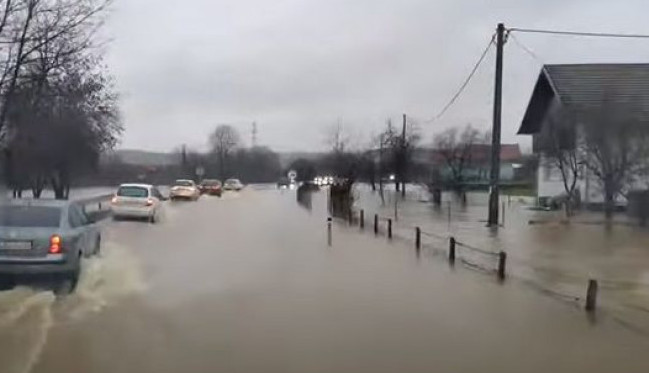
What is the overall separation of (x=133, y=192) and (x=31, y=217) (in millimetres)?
22195

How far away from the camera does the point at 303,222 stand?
119 ft

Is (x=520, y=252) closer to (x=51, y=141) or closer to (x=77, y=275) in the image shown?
(x=77, y=275)

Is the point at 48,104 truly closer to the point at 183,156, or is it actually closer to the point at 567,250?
the point at 567,250

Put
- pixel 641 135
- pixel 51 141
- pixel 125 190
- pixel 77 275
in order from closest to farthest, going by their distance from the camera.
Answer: pixel 77 275
pixel 51 141
pixel 641 135
pixel 125 190

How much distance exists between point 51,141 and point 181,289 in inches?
690

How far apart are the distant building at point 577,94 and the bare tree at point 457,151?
784 cm

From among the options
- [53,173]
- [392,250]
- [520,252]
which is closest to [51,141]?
[53,173]

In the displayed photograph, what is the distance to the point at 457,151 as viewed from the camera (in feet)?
235

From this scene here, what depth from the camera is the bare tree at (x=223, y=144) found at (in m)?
134

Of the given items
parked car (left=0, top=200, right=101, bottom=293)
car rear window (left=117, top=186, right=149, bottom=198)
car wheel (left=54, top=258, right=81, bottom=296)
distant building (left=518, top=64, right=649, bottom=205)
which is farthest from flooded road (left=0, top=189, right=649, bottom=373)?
distant building (left=518, top=64, right=649, bottom=205)

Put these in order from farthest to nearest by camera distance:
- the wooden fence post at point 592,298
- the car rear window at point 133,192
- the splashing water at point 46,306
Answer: the car rear window at point 133,192
the wooden fence post at point 592,298
the splashing water at point 46,306

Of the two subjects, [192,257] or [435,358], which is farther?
[192,257]

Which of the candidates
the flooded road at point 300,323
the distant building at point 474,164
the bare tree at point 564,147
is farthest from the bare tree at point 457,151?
the flooded road at point 300,323

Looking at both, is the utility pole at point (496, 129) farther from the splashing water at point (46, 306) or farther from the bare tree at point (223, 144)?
the bare tree at point (223, 144)
